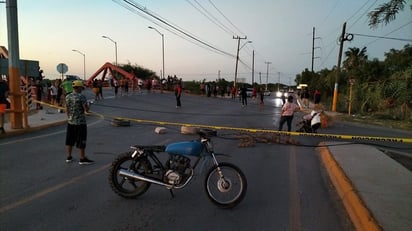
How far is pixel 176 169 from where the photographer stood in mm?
6082

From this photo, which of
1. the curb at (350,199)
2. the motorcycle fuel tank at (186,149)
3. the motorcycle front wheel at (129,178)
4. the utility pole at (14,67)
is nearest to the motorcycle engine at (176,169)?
the motorcycle fuel tank at (186,149)

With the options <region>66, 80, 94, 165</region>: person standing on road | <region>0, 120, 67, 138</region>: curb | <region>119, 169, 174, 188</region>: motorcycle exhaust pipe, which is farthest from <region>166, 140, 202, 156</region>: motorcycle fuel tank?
<region>0, 120, 67, 138</region>: curb

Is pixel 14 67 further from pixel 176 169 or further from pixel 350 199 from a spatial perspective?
pixel 350 199

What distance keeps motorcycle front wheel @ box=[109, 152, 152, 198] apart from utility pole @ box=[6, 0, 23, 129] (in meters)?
9.75

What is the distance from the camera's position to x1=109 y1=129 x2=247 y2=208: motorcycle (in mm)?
5973

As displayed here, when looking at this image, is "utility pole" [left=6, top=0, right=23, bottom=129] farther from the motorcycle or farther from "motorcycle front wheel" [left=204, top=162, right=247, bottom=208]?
"motorcycle front wheel" [left=204, top=162, right=247, bottom=208]

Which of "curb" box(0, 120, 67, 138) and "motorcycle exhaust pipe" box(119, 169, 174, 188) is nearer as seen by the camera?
"motorcycle exhaust pipe" box(119, 169, 174, 188)

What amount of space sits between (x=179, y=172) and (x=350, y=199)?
269cm

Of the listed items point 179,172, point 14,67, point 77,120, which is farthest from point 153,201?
point 14,67

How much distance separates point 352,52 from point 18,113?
78.8 meters

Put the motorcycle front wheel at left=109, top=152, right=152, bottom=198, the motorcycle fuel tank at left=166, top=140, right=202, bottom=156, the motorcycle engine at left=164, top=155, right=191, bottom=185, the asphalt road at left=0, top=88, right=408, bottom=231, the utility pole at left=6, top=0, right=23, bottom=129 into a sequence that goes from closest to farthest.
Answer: the asphalt road at left=0, top=88, right=408, bottom=231
the motorcycle fuel tank at left=166, top=140, right=202, bottom=156
the motorcycle engine at left=164, top=155, right=191, bottom=185
the motorcycle front wheel at left=109, top=152, right=152, bottom=198
the utility pole at left=6, top=0, right=23, bottom=129

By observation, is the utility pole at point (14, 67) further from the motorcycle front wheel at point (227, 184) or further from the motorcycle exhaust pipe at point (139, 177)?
the motorcycle front wheel at point (227, 184)

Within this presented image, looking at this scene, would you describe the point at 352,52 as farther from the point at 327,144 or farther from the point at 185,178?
the point at 185,178

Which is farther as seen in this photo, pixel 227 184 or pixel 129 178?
pixel 129 178
